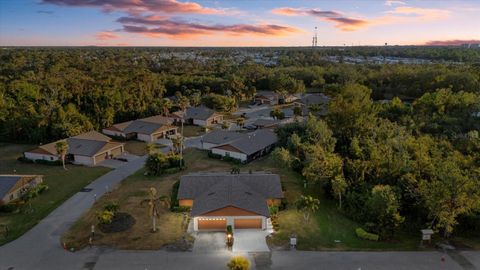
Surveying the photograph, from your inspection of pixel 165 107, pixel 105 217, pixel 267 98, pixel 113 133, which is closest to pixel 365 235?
pixel 105 217

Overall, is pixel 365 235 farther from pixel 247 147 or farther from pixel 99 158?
pixel 99 158

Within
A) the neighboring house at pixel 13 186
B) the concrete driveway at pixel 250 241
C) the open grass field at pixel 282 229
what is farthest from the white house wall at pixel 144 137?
the concrete driveway at pixel 250 241

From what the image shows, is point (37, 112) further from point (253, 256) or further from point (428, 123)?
point (428, 123)

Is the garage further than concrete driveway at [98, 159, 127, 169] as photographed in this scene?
Yes

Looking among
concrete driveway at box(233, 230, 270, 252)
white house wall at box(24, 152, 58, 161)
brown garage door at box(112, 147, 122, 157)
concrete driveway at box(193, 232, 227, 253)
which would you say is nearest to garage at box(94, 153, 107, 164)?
brown garage door at box(112, 147, 122, 157)

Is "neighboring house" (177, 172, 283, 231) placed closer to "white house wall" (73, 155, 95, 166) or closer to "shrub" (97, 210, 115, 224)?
"shrub" (97, 210, 115, 224)

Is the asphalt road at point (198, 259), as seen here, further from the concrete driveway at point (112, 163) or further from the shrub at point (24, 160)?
the shrub at point (24, 160)

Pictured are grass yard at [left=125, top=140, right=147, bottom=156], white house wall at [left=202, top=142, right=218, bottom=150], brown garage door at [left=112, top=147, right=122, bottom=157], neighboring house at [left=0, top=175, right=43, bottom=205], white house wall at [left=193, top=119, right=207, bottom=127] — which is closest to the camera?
neighboring house at [left=0, top=175, right=43, bottom=205]
